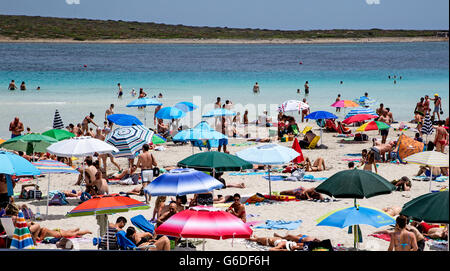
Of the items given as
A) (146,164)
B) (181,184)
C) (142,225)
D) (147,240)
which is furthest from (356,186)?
(146,164)

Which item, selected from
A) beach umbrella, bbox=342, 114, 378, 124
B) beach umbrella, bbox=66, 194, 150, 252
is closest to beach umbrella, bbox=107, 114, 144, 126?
beach umbrella, bbox=342, 114, 378, 124

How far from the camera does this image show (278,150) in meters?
11.9

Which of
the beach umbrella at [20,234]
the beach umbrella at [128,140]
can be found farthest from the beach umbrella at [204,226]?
the beach umbrella at [128,140]

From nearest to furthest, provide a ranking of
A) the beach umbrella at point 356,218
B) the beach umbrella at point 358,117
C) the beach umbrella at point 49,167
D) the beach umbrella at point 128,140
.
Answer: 1. the beach umbrella at point 356,218
2. the beach umbrella at point 49,167
3. the beach umbrella at point 128,140
4. the beach umbrella at point 358,117

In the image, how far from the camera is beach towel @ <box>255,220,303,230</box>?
34.0 ft

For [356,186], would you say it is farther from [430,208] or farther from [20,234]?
[20,234]

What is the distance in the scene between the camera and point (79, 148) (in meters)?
12.0

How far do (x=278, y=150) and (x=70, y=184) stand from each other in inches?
229

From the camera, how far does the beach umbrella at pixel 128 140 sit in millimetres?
13867

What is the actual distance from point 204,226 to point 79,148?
5.77 m

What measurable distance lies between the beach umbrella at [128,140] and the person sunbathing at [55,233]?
4025 millimetres

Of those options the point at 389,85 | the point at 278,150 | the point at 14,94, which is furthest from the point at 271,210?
the point at 389,85

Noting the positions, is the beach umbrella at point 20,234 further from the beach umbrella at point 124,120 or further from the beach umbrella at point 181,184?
the beach umbrella at point 124,120
